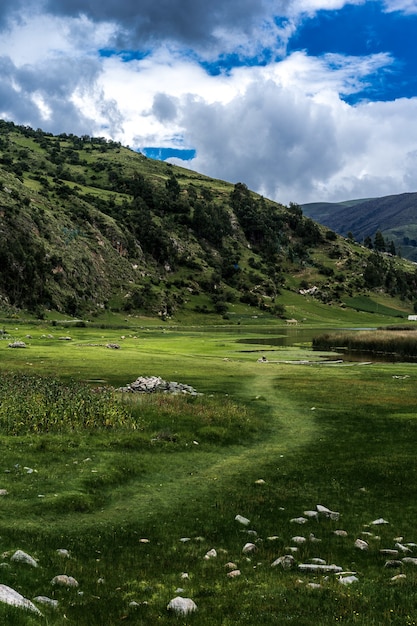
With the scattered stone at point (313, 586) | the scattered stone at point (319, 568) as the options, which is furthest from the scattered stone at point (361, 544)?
the scattered stone at point (313, 586)

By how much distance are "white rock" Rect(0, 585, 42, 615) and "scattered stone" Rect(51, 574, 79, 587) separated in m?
2.20

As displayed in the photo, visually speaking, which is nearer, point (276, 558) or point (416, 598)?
point (416, 598)

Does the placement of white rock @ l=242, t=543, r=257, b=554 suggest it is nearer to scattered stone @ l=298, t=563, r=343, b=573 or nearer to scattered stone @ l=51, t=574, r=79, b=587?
scattered stone @ l=298, t=563, r=343, b=573

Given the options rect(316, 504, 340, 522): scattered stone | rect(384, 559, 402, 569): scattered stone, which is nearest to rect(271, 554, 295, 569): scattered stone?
rect(384, 559, 402, 569): scattered stone

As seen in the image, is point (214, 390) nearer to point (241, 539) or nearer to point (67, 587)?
point (241, 539)

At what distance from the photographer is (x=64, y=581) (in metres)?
12.8

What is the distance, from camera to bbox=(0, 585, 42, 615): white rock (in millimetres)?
10023

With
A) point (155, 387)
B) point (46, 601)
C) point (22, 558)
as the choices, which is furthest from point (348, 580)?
point (155, 387)

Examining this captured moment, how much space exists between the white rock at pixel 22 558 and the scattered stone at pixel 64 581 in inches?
39.7

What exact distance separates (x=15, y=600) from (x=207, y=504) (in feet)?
35.8

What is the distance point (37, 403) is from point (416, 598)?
26249 millimetres

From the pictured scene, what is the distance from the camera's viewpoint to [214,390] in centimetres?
4834

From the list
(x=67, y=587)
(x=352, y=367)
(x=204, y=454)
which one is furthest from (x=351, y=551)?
(x=352, y=367)

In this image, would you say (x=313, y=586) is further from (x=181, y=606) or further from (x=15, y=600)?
(x=15, y=600)
